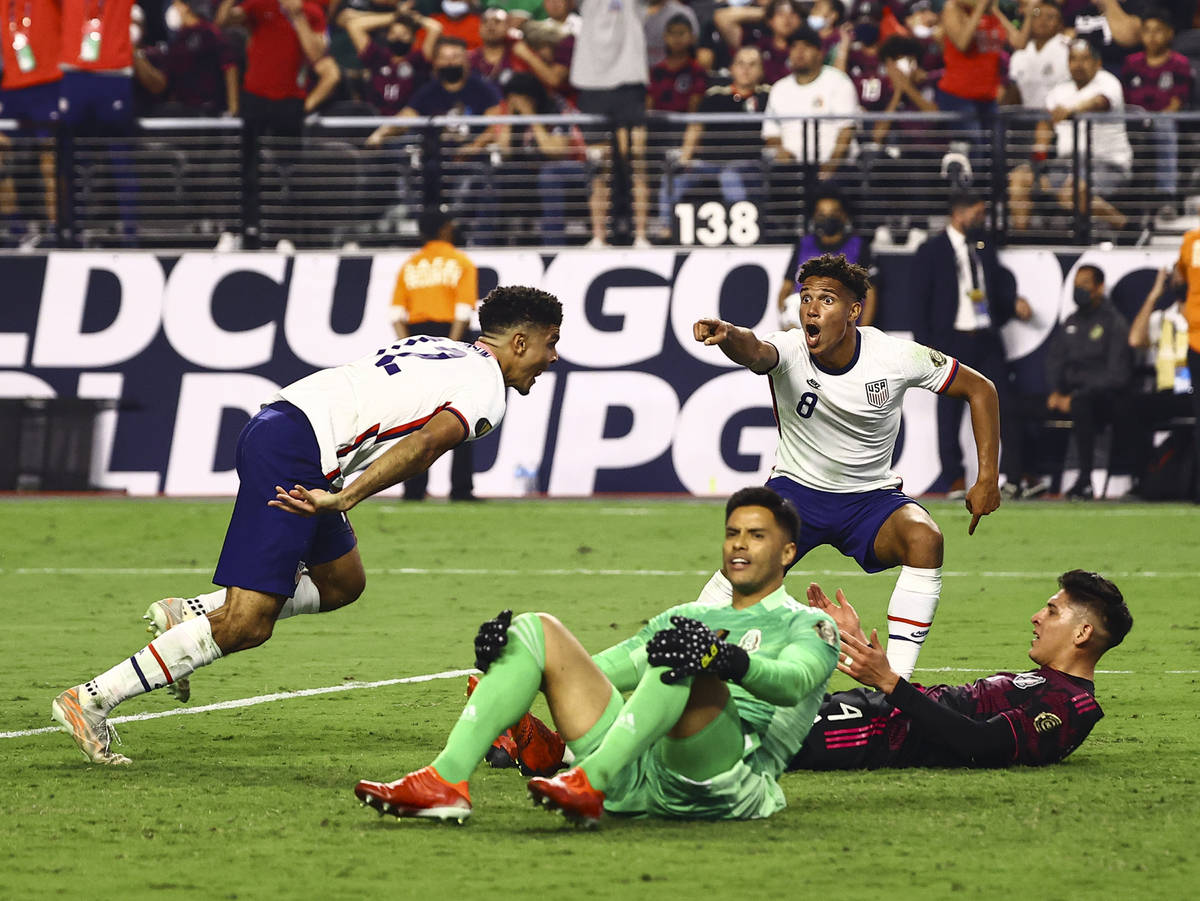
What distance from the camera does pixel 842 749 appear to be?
22.8 feet

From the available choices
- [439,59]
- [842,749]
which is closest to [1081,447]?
[439,59]

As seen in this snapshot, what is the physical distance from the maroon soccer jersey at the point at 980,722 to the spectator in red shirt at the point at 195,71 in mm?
14658

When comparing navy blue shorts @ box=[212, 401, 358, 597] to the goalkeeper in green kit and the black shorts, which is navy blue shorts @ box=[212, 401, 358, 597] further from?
the black shorts

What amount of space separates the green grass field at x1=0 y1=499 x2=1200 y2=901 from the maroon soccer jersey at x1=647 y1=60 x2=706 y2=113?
635cm

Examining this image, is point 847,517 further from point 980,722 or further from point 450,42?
point 450,42

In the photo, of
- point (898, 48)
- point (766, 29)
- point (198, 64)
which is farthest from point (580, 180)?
point (198, 64)

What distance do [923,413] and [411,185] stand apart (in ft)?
17.9

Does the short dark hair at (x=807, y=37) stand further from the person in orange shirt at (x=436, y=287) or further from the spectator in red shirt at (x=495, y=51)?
the person in orange shirt at (x=436, y=287)

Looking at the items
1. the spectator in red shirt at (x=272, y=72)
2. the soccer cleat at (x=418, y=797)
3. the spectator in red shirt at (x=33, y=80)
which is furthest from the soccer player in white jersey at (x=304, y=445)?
the spectator in red shirt at (x=33, y=80)

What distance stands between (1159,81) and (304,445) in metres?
13.7

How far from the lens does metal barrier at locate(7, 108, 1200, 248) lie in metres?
18.2

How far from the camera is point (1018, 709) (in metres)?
6.97

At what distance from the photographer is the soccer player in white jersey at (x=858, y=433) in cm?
819

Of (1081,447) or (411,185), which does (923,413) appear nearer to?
(1081,447)
